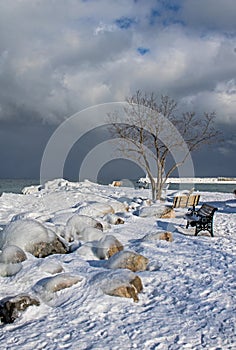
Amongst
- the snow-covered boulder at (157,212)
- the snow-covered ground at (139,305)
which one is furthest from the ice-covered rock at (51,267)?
Answer: the snow-covered boulder at (157,212)

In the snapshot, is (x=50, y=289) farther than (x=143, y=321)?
Yes

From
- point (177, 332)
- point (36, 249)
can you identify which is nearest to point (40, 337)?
point (177, 332)

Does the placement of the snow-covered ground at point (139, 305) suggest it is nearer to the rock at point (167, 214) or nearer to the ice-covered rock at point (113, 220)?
the ice-covered rock at point (113, 220)

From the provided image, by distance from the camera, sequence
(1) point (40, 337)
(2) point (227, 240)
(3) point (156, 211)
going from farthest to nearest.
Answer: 1. (3) point (156, 211)
2. (2) point (227, 240)
3. (1) point (40, 337)

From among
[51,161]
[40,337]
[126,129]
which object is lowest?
[40,337]

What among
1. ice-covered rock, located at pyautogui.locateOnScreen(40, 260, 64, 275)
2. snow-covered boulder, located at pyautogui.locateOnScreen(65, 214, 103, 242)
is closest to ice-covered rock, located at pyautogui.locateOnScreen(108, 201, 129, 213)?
snow-covered boulder, located at pyautogui.locateOnScreen(65, 214, 103, 242)

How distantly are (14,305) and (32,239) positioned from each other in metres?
2.78

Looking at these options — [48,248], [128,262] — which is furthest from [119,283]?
[48,248]

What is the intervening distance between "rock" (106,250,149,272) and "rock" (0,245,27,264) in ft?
5.58

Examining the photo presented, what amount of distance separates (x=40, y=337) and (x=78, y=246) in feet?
12.5

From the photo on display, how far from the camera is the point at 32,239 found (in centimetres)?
770

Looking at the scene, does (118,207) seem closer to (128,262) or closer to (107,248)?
(107,248)

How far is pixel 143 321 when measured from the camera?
15.5 feet

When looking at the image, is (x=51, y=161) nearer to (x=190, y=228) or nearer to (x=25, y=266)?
(x=190, y=228)
